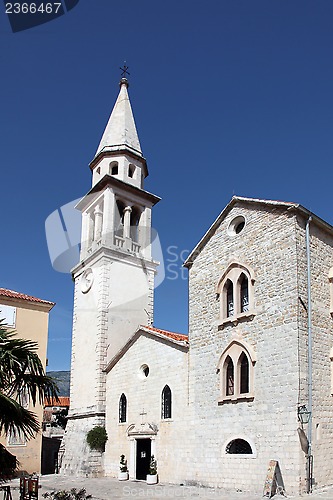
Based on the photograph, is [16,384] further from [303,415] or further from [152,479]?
[152,479]

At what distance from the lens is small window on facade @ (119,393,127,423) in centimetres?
2436

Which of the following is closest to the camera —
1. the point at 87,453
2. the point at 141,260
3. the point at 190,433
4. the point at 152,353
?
the point at 190,433

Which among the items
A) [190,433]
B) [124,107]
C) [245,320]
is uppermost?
[124,107]

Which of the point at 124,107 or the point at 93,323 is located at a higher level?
the point at 124,107

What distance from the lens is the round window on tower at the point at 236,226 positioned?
2002 centimetres

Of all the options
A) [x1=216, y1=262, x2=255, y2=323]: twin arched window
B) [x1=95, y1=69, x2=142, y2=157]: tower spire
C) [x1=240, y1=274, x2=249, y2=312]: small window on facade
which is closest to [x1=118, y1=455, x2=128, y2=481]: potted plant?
[x1=216, y1=262, x2=255, y2=323]: twin arched window

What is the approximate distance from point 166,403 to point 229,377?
13.3ft

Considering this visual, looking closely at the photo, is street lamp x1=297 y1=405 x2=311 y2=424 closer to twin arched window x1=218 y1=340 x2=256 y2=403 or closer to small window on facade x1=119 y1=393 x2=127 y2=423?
twin arched window x1=218 y1=340 x2=256 y2=403

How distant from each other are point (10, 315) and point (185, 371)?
10.8 meters

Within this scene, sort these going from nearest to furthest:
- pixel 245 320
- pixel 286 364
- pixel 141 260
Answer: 1. pixel 286 364
2. pixel 245 320
3. pixel 141 260

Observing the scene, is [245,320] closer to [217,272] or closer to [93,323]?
[217,272]

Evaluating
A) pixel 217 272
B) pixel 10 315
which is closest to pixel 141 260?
pixel 10 315

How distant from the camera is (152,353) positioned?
911 inches

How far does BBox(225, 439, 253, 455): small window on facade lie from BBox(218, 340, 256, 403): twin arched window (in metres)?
1.44
